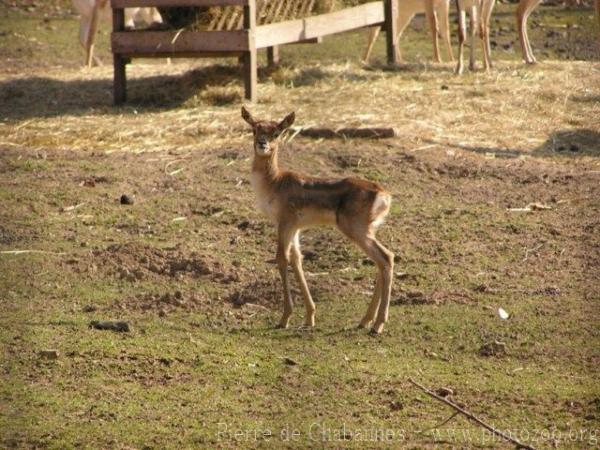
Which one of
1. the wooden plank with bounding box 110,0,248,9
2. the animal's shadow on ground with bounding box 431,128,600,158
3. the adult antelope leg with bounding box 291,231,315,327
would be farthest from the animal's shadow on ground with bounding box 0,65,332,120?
the adult antelope leg with bounding box 291,231,315,327

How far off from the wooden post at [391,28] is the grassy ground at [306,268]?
1246mm

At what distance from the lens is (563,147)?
37.5 feet

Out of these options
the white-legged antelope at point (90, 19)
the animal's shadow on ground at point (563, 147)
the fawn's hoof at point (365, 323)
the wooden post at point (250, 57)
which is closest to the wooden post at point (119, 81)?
the wooden post at point (250, 57)

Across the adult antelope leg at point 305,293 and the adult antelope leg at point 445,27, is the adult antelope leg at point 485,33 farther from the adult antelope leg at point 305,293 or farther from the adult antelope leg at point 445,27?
the adult antelope leg at point 305,293

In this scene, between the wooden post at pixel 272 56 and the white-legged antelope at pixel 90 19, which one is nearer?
the wooden post at pixel 272 56

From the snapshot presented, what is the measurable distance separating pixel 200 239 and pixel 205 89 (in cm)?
433

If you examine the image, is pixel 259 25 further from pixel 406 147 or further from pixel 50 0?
pixel 50 0

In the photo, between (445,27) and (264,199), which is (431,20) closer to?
(445,27)

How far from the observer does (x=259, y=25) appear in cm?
1332

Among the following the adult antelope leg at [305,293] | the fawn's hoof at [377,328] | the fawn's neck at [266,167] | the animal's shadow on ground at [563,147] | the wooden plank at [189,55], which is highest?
the wooden plank at [189,55]

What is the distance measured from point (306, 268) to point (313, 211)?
3.65 ft

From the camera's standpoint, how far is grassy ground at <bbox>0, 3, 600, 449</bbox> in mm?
6008

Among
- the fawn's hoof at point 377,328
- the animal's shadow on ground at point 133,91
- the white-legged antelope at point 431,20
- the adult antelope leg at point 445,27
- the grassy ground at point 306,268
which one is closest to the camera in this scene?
the grassy ground at point 306,268

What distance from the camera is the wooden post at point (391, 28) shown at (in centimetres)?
1509
